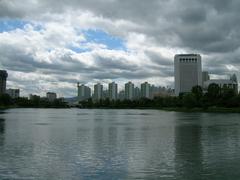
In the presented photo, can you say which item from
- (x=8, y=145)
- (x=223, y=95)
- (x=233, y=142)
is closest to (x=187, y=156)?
(x=233, y=142)

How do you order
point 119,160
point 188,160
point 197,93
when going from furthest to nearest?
point 197,93 → point 188,160 → point 119,160

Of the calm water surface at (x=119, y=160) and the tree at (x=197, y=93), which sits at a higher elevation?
the tree at (x=197, y=93)

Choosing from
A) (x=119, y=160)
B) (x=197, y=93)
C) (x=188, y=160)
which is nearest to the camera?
(x=119, y=160)

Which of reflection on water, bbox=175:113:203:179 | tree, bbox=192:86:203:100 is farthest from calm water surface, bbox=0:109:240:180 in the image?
tree, bbox=192:86:203:100

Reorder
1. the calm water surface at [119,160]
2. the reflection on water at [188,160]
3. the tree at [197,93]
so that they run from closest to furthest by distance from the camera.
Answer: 1. the calm water surface at [119,160]
2. the reflection on water at [188,160]
3. the tree at [197,93]

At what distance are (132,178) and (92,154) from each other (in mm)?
8858

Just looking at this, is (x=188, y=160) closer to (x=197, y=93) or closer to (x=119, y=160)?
(x=119, y=160)

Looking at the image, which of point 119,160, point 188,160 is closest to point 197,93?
point 188,160

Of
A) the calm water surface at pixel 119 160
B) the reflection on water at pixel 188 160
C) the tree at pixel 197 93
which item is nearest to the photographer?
the calm water surface at pixel 119 160

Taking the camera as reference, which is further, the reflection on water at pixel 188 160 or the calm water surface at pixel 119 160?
the reflection on water at pixel 188 160

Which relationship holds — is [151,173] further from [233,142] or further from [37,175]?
[233,142]

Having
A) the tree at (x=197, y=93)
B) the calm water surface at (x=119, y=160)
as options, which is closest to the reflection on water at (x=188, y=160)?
the calm water surface at (x=119, y=160)

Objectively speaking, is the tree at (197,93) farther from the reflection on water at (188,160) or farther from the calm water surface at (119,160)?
the reflection on water at (188,160)

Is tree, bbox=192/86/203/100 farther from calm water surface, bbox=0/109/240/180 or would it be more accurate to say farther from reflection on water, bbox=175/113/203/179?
reflection on water, bbox=175/113/203/179
